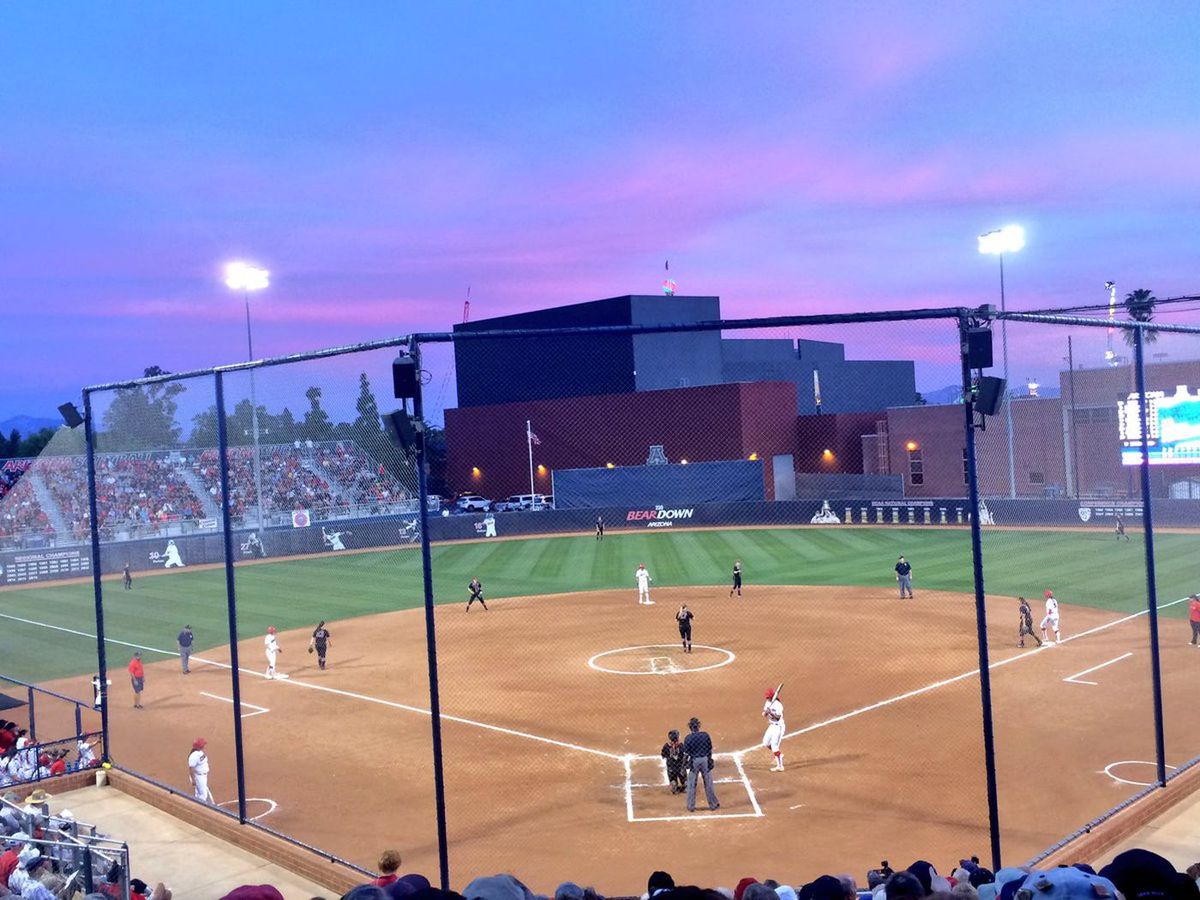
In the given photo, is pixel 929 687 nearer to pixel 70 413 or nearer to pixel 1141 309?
pixel 70 413

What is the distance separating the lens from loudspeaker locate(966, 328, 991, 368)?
942 centimetres

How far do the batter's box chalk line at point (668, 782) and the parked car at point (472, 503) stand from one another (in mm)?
38513

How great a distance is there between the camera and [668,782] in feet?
53.6

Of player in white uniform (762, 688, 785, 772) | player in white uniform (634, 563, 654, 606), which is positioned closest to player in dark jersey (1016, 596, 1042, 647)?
player in white uniform (762, 688, 785, 772)

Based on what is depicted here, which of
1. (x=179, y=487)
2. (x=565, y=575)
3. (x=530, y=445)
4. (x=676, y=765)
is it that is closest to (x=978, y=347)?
(x=676, y=765)

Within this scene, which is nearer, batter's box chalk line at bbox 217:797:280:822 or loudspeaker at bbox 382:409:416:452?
loudspeaker at bbox 382:409:416:452

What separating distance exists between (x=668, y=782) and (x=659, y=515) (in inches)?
1444

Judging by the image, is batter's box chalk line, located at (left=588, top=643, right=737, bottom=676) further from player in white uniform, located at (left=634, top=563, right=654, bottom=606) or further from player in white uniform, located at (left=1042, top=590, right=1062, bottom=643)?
player in white uniform, located at (left=1042, top=590, right=1062, bottom=643)

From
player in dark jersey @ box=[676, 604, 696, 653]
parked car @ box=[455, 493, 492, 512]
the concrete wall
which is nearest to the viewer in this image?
player in dark jersey @ box=[676, 604, 696, 653]

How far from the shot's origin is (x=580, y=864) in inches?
515

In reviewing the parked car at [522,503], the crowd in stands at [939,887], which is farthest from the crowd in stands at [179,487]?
the crowd in stands at [939,887]

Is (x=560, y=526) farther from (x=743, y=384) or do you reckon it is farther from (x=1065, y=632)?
(x=1065, y=632)

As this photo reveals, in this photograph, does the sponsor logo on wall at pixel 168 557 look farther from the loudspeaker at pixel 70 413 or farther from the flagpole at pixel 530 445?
the loudspeaker at pixel 70 413

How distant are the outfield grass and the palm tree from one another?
366 inches
